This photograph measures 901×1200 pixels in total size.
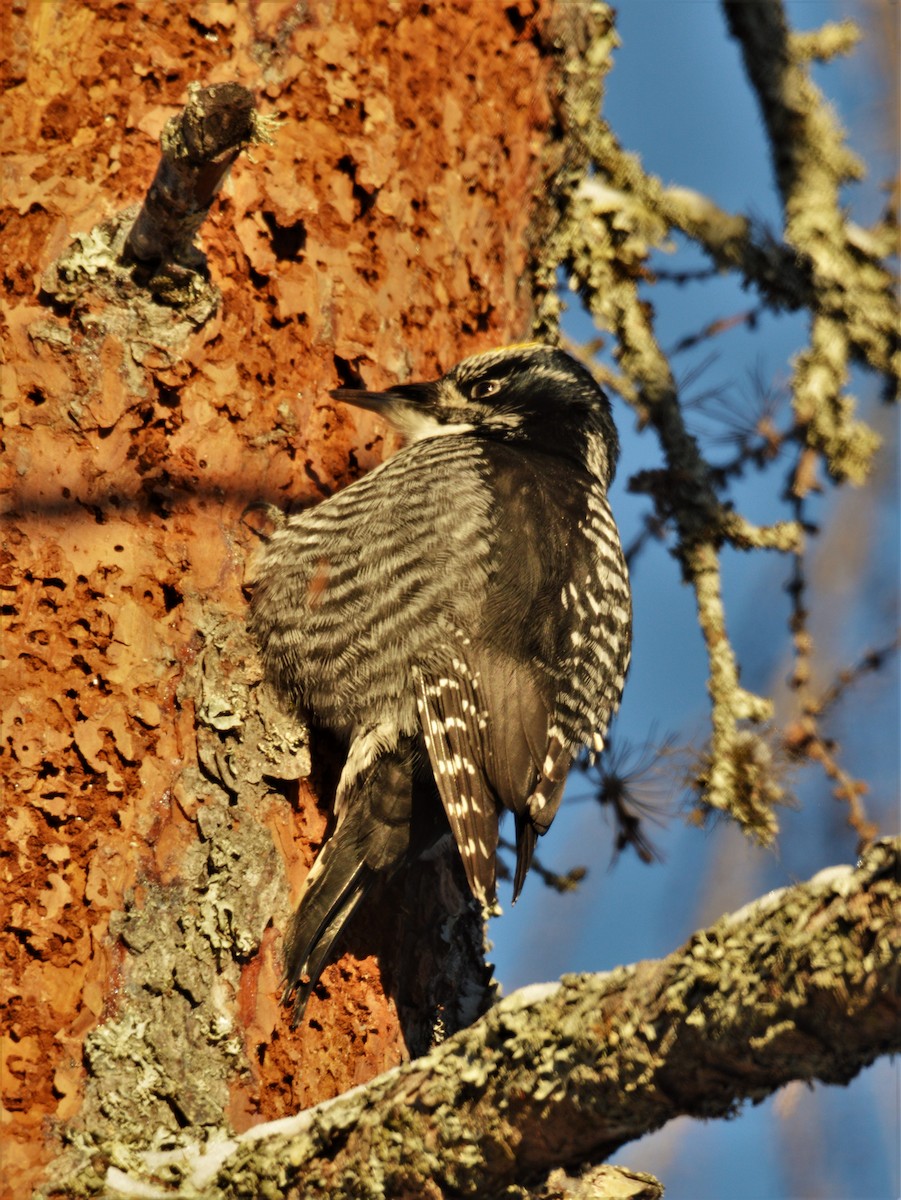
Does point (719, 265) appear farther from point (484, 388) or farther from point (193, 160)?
point (193, 160)

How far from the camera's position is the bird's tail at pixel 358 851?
2.18m

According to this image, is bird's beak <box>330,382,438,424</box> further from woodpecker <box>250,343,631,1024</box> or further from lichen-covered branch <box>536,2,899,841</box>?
lichen-covered branch <box>536,2,899,841</box>

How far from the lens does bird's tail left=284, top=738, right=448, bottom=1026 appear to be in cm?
218

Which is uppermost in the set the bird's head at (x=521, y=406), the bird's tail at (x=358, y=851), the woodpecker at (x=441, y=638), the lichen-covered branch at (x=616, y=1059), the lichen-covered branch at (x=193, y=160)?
the bird's head at (x=521, y=406)

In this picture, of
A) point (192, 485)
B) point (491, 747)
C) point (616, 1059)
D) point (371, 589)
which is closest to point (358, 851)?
point (491, 747)

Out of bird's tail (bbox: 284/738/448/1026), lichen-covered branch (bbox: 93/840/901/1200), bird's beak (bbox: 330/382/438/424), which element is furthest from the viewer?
bird's beak (bbox: 330/382/438/424)

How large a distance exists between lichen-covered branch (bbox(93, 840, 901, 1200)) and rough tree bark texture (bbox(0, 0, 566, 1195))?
0.29 metres

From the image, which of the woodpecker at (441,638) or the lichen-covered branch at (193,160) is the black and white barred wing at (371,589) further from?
the lichen-covered branch at (193,160)

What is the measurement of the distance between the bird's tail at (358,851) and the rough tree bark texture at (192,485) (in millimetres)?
51

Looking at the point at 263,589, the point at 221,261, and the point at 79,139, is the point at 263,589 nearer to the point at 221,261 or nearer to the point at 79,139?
the point at 221,261

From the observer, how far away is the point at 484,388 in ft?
10.5

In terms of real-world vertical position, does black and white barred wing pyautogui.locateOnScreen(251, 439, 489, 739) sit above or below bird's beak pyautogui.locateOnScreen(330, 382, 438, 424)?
below

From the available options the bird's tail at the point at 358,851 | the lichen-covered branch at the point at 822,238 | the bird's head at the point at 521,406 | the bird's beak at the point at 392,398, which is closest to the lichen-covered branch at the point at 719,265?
the lichen-covered branch at the point at 822,238

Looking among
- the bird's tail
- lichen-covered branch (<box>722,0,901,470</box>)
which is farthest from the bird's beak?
lichen-covered branch (<box>722,0,901,470</box>)
